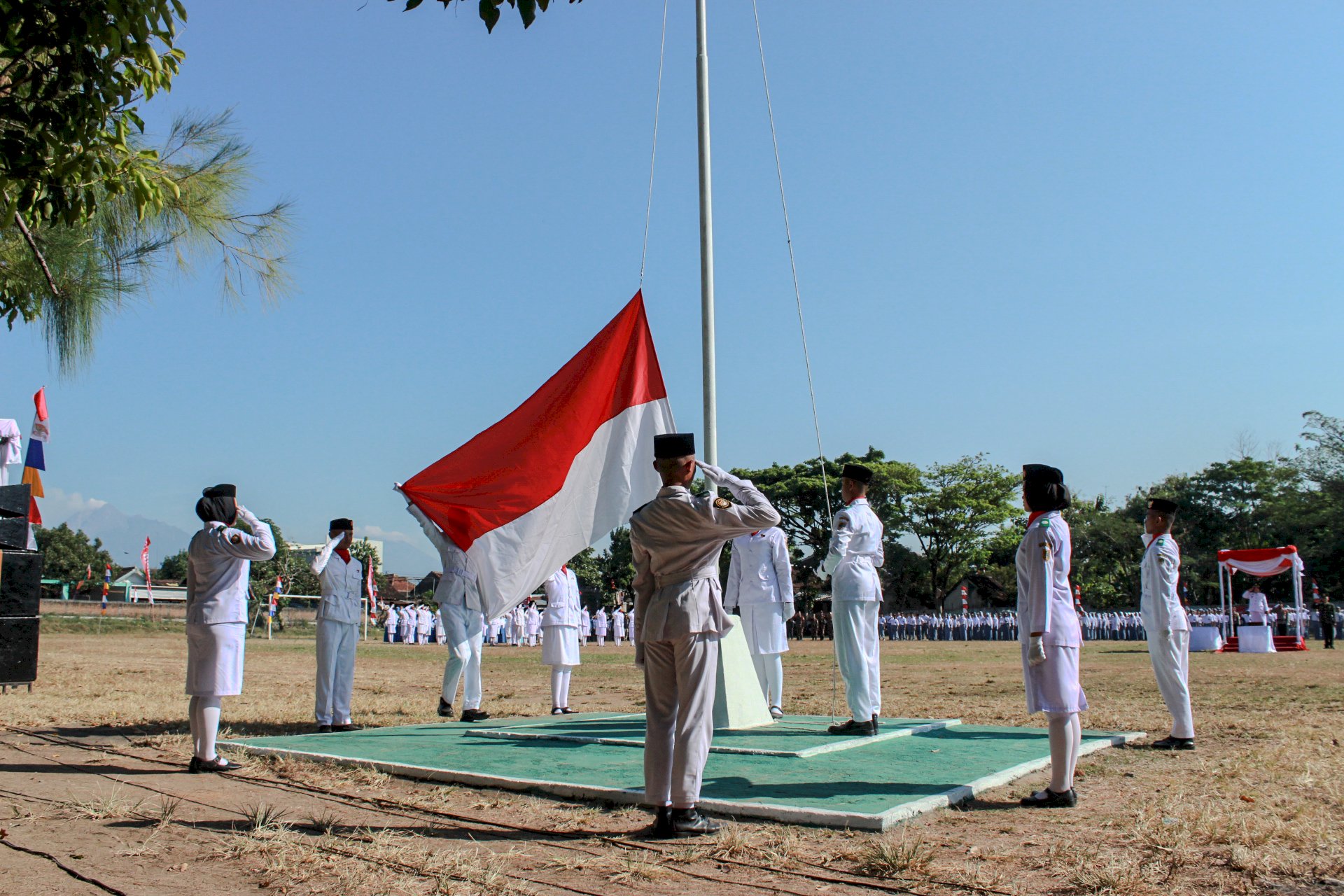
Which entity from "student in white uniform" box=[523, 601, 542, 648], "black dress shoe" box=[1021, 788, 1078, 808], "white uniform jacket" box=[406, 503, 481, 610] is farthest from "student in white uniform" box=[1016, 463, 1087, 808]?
"student in white uniform" box=[523, 601, 542, 648]

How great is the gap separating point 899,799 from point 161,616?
4589 cm

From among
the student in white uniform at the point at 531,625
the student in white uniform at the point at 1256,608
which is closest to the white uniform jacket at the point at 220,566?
the student in white uniform at the point at 1256,608

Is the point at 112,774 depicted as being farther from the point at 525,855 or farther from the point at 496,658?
the point at 496,658

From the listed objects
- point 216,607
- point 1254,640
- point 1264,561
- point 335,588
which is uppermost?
point 1264,561

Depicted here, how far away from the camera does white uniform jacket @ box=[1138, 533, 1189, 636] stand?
8.21m

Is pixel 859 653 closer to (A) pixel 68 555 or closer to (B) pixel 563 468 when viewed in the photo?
(B) pixel 563 468

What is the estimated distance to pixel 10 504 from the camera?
12.2 metres

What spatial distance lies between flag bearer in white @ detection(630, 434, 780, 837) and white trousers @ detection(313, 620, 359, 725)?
493 centimetres

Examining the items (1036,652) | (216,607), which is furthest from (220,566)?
(1036,652)

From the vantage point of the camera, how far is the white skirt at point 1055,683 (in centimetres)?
558

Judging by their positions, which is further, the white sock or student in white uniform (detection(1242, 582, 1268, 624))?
student in white uniform (detection(1242, 582, 1268, 624))

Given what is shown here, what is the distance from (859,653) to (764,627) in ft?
6.72

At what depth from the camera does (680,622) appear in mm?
4973

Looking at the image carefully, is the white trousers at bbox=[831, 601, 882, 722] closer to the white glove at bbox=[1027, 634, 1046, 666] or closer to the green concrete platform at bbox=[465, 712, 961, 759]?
the green concrete platform at bbox=[465, 712, 961, 759]
